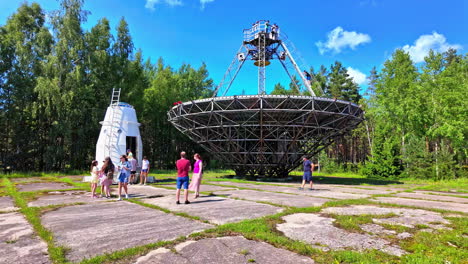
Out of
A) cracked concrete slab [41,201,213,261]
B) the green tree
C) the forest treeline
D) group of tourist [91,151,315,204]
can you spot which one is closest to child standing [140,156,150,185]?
group of tourist [91,151,315,204]

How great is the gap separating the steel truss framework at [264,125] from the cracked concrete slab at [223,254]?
1293cm

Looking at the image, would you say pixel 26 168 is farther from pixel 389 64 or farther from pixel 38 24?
pixel 389 64

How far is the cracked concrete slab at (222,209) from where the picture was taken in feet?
23.3

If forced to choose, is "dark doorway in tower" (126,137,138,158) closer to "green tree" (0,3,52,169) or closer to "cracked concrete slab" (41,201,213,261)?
"cracked concrete slab" (41,201,213,261)

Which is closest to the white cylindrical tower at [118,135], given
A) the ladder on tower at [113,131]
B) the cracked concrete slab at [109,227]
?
the ladder on tower at [113,131]

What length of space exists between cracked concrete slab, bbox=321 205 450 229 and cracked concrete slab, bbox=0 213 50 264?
286 inches

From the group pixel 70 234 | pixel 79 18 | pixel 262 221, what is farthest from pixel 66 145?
pixel 262 221

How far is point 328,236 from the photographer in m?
5.36

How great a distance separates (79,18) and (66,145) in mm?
15573

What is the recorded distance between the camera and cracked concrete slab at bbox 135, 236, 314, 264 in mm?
4008

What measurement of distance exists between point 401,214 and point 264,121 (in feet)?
39.3

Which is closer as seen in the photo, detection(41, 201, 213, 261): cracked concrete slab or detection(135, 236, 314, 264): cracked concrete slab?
detection(135, 236, 314, 264): cracked concrete slab

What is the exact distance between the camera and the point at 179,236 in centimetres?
Answer: 527

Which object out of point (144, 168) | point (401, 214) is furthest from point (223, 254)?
point (144, 168)
